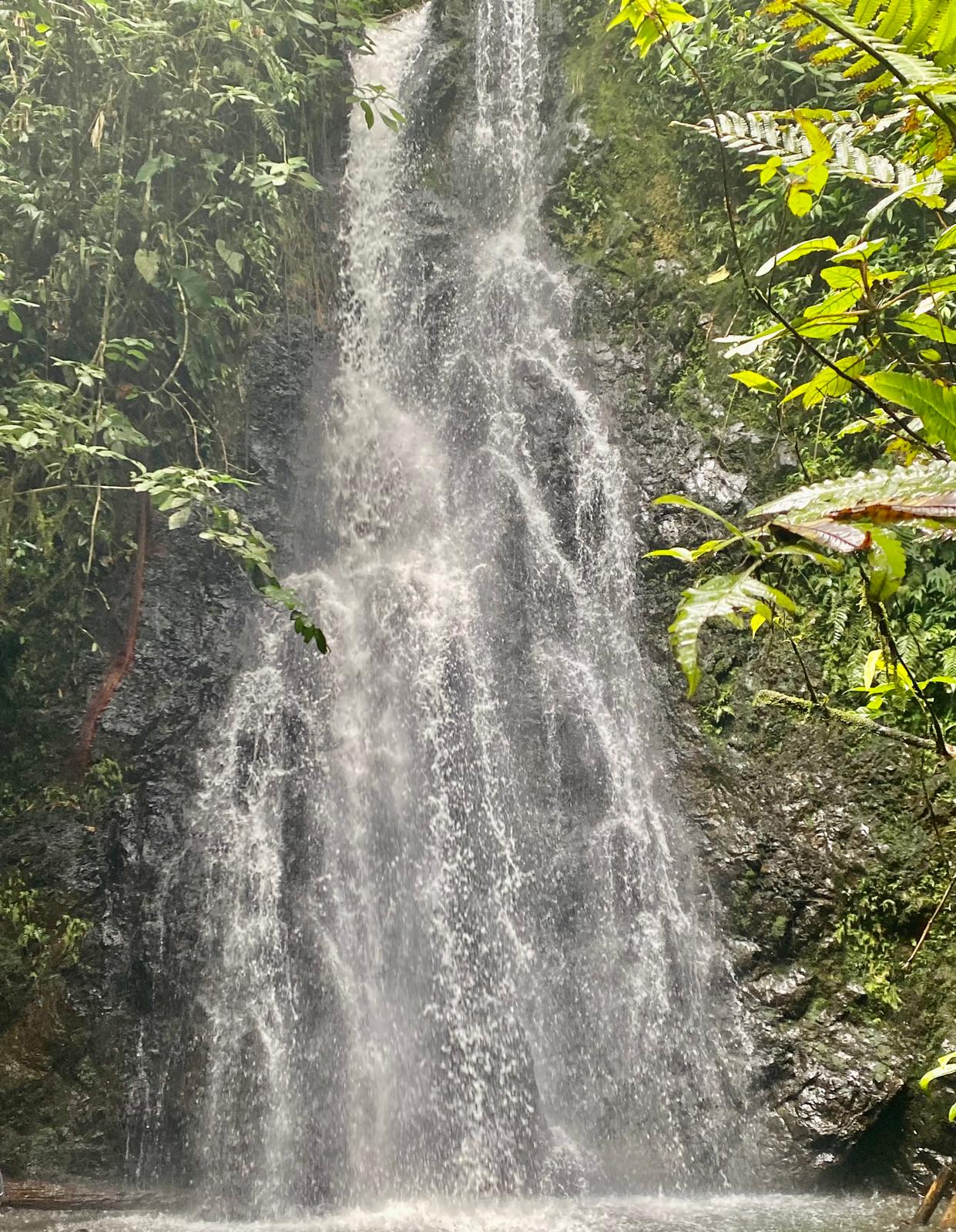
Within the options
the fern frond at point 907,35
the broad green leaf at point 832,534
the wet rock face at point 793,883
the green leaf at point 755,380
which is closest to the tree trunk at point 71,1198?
the wet rock face at point 793,883

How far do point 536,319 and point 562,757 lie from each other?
3.80m

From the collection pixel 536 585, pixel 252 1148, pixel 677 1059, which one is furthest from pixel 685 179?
pixel 252 1148

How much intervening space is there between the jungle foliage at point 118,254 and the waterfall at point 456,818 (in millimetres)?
1229

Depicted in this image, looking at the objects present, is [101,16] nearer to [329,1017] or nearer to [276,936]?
[276,936]

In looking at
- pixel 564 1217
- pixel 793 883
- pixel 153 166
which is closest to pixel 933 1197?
pixel 793 883

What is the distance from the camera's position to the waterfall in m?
4.95

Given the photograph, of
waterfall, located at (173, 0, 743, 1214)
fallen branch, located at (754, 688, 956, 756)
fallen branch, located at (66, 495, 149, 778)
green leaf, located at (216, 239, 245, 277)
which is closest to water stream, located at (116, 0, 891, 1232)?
waterfall, located at (173, 0, 743, 1214)

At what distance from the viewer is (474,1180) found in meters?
4.75

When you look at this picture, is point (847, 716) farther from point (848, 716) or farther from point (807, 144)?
point (807, 144)

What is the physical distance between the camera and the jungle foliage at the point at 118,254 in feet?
17.7

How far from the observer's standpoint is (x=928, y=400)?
35.3 inches

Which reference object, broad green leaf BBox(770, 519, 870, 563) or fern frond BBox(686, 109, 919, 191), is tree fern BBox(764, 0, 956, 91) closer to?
fern frond BBox(686, 109, 919, 191)

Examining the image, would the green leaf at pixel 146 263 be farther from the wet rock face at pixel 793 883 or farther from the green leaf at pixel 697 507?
the green leaf at pixel 697 507

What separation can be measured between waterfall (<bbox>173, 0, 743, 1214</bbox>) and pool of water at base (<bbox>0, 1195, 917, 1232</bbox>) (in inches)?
7.8
